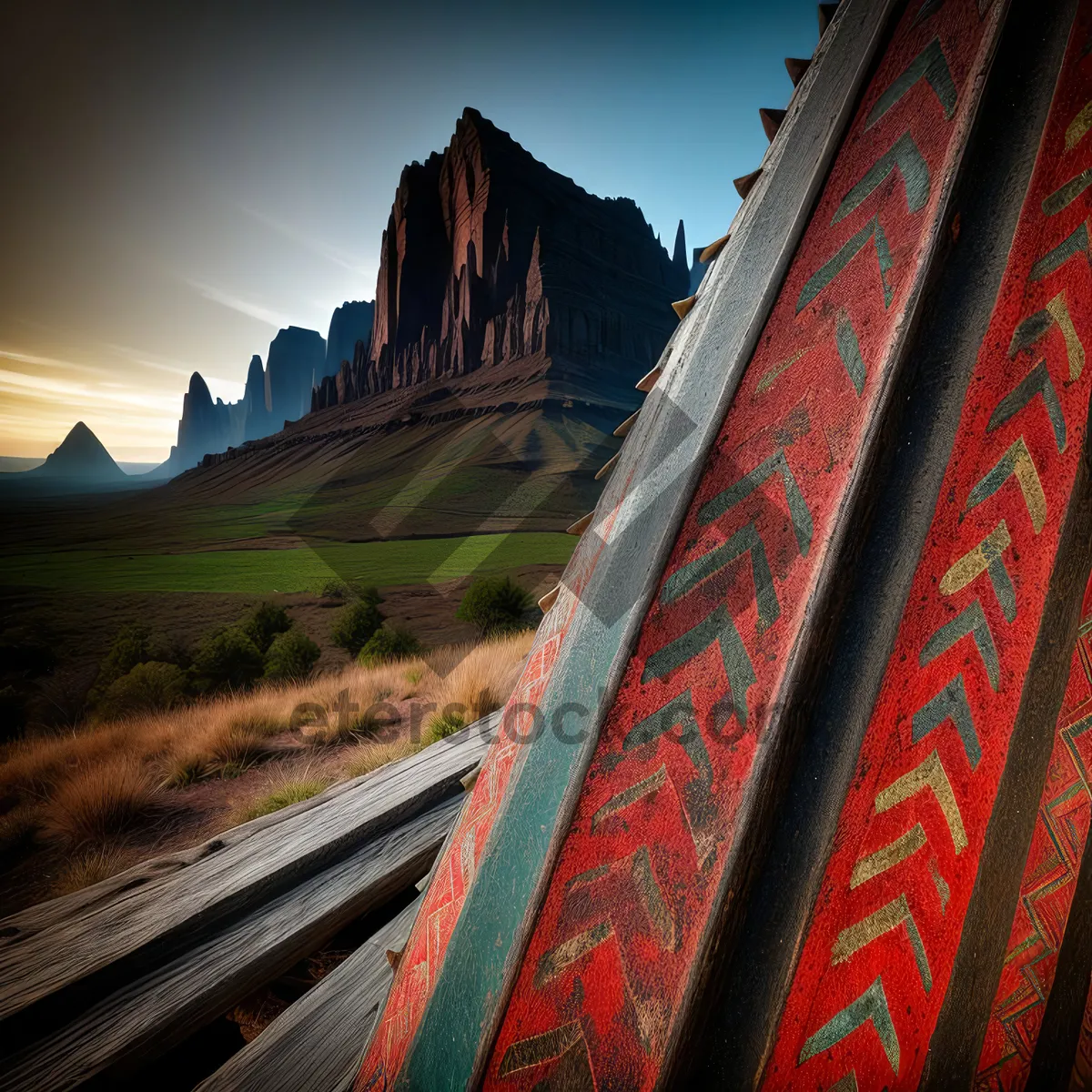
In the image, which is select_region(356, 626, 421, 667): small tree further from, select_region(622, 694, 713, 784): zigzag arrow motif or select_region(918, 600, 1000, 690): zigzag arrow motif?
select_region(918, 600, 1000, 690): zigzag arrow motif

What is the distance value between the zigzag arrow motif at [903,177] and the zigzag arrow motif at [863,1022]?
1292mm

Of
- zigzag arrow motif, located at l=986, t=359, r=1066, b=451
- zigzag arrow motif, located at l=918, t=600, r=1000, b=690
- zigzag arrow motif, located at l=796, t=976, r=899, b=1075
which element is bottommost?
zigzag arrow motif, located at l=796, t=976, r=899, b=1075

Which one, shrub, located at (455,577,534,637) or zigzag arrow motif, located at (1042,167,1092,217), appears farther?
shrub, located at (455,577,534,637)

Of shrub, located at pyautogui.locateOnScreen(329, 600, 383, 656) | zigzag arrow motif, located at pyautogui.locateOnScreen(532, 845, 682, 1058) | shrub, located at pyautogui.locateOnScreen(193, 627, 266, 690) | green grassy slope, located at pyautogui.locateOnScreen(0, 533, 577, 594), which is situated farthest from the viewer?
green grassy slope, located at pyautogui.locateOnScreen(0, 533, 577, 594)

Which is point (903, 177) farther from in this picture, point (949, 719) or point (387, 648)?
point (387, 648)

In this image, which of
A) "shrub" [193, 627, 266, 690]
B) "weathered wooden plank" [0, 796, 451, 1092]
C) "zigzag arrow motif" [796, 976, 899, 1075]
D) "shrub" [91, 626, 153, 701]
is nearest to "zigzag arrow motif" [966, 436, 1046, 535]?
"zigzag arrow motif" [796, 976, 899, 1075]

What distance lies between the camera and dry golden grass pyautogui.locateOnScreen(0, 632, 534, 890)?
307 centimetres

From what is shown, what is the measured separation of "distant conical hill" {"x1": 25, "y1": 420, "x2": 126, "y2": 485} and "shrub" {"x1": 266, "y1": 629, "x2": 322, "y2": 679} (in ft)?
401

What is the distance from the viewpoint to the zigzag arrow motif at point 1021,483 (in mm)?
745

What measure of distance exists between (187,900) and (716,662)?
6.07ft

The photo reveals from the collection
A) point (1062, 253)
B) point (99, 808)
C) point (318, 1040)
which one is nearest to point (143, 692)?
point (99, 808)

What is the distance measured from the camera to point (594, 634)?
93cm

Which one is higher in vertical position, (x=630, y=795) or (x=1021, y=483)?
(x=1021, y=483)

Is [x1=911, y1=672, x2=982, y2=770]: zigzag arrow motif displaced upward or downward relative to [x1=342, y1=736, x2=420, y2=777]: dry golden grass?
upward
